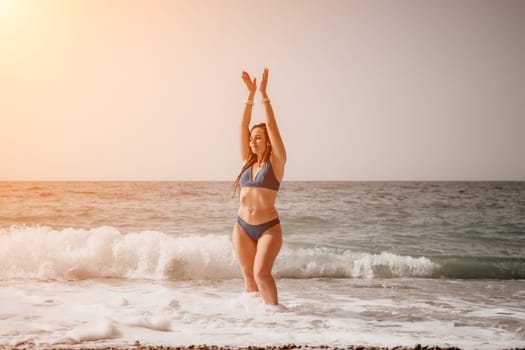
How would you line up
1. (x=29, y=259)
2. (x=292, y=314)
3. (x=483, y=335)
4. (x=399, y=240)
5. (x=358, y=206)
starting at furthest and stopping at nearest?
(x=358, y=206), (x=399, y=240), (x=29, y=259), (x=292, y=314), (x=483, y=335)

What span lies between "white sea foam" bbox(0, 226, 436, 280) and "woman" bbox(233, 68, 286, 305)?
119 inches

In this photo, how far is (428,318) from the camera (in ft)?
15.2

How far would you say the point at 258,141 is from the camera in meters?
4.67

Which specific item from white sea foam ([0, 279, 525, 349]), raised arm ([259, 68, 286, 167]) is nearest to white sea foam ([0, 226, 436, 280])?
white sea foam ([0, 279, 525, 349])

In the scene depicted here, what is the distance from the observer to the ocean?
387cm

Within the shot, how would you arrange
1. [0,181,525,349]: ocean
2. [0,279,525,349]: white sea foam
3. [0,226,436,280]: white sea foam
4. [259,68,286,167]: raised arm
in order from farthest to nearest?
1. [0,226,436,280]: white sea foam
2. [259,68,286,167]: raised arm
3. [0,181,525,349]: ocean
4. [0,279,525,349]: white sea foam

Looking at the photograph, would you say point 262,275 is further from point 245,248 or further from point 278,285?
point 278,285

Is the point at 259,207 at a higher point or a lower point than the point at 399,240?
higher

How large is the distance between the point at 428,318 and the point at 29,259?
6625 millimetres

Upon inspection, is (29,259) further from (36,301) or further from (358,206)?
(358,206)

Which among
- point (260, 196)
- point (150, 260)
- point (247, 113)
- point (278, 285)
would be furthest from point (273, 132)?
point (150, 260)

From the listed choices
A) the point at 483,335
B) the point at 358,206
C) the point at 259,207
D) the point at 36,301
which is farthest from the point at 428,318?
the point at 358,206

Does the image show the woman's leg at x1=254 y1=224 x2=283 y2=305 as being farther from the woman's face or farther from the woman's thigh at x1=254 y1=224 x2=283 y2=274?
the woman's face

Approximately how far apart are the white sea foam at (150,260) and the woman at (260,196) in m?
3.02
